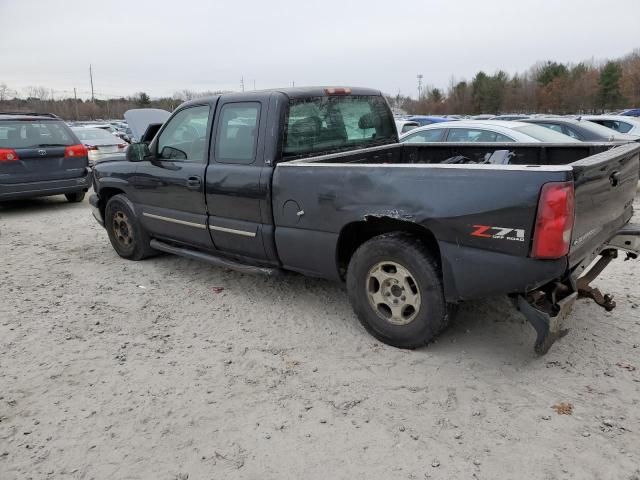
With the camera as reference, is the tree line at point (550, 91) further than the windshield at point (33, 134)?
Yes

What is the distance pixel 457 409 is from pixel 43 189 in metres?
8.82

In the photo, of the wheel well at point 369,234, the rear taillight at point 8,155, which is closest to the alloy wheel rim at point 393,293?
the wheel well at point 369,234

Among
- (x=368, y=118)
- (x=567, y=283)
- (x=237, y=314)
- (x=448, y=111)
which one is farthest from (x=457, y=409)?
(x=448, y=111)

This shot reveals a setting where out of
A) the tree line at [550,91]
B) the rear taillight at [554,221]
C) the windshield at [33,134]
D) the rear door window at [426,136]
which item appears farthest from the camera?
the tree line at [550,91]

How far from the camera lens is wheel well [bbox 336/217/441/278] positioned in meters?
3.60

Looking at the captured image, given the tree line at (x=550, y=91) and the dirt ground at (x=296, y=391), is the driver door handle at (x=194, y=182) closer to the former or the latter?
the dirt ground at (x=296, y=391)

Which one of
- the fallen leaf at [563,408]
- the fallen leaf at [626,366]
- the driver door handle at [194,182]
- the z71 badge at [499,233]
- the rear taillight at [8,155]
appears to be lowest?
the fallen leaf at [563,408]

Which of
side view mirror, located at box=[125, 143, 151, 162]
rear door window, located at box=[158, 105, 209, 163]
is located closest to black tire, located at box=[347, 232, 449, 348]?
rear door window, located at box=[158, 105, 209, 163]

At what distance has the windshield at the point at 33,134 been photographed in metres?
9.05

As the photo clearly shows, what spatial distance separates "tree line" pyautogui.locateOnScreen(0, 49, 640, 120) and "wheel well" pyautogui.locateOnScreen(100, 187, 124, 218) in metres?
34.3

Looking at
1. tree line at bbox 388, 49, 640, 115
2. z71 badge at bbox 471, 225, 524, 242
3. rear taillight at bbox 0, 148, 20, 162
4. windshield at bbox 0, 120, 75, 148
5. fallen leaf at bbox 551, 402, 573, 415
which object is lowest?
fallen leaf at bbox 551, 402, 573, 415

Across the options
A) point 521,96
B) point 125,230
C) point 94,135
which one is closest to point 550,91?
point 521,96

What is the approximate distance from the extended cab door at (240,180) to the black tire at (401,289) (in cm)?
95

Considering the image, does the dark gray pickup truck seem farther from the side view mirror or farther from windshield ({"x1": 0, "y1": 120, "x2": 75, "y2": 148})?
windshield ({"x1": 0, "y1": 120, "x2": 75, "y2": 148})
